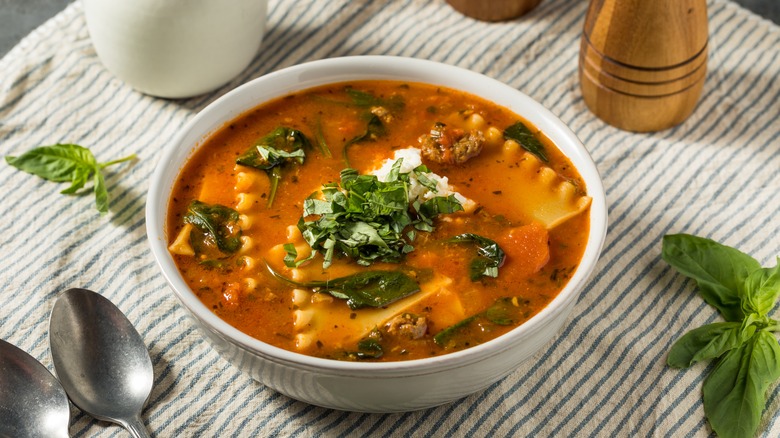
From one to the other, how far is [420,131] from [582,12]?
1843 mm

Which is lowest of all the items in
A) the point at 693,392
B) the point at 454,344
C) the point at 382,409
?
the point at 693,392

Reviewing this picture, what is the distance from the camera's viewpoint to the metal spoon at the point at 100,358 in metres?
3.46

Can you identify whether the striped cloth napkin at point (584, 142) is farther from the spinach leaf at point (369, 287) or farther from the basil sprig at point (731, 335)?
the spinach leaf at point (369, 287)

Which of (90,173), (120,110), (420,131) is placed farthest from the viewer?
(120,110)

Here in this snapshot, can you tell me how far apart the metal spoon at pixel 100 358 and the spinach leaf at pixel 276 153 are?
2.62 feet

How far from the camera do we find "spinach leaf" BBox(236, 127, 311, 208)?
3803 millimetres

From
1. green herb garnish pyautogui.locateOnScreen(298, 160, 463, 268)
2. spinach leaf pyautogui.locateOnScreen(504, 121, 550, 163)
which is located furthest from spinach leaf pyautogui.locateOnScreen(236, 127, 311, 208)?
spinach leaf pyautogui.locateOnScreen(504, 121, 550, 163)

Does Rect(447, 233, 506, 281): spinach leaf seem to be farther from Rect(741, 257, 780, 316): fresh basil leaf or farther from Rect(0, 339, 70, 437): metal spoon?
Rect(0, 339, 70, 437): metal spoon

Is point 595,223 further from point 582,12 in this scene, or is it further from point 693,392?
point 582,12

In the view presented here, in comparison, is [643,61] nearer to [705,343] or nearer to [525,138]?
[525,138]

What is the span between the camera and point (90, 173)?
4.41 m

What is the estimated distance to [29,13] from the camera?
19.4 feet

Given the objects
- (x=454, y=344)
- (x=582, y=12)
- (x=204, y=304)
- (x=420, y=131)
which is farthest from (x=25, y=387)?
(x=582, y=12)

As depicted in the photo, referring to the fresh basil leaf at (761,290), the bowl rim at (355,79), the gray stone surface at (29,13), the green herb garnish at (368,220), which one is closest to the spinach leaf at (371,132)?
the bowl rim at (355,79)
